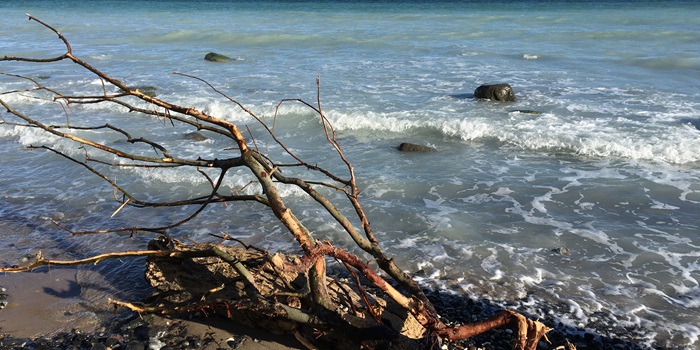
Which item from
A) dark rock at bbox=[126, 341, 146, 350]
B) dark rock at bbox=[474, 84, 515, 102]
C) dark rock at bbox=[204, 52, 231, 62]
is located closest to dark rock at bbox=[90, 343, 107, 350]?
dark rock at bbox=[126, 341, 146, 350]

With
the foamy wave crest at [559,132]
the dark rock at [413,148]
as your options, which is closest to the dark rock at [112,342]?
the dark rock at [413,148]

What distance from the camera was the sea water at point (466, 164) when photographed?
5.31m

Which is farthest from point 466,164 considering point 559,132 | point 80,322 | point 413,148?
point 80,322

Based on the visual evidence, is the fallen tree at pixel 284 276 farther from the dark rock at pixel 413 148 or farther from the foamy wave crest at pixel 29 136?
the foamy wave crest at pixel 29 136

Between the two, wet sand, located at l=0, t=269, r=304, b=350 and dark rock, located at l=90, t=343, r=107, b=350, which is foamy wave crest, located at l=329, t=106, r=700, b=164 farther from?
dark rock, located at l=90, t=343, r=107, b=350

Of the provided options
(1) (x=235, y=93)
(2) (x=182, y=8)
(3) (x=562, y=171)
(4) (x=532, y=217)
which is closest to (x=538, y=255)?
(4) (x=532, y=217)

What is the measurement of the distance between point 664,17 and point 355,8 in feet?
61.5

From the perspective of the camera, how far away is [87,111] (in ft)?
40.2

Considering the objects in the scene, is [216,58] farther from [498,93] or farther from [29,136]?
Result: [498,93]

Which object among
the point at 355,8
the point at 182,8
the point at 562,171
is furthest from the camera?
the point at 182,8

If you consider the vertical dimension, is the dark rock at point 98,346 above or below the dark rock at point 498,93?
below

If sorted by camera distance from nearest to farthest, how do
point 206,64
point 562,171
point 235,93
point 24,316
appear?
1. point 24,316
2. point 562,171
3. point 235,93
4. point 206,64

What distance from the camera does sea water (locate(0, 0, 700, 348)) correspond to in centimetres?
531

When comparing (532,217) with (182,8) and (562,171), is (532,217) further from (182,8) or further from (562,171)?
(182,8)
